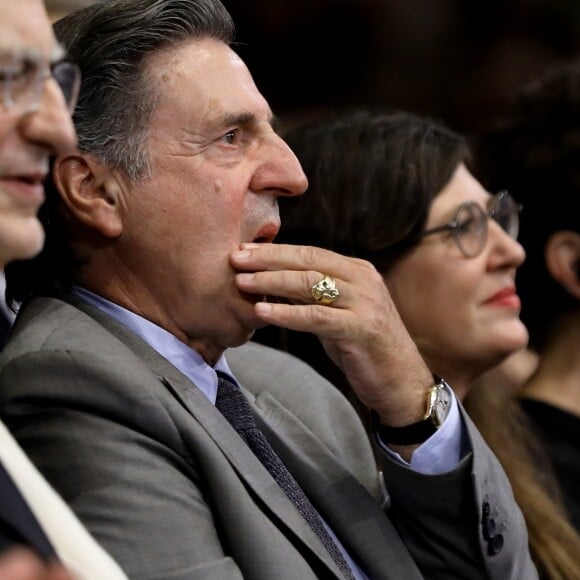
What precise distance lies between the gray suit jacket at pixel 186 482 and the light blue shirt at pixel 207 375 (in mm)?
31

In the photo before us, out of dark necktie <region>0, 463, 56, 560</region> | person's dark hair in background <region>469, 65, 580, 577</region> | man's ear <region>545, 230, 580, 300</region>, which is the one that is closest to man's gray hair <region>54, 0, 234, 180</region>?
dark necktie <region>0, 463, 56, 560</region>

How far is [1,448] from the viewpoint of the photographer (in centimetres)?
Answer: 162

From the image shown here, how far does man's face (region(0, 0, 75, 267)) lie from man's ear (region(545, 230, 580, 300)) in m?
1.92

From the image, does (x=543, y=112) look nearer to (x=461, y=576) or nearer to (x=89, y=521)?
(x=461, y=576)

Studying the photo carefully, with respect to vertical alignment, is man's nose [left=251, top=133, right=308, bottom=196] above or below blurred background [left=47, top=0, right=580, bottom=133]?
above

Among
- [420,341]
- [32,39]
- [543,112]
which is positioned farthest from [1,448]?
[543,112]

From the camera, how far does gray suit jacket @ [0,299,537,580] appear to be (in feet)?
6.04

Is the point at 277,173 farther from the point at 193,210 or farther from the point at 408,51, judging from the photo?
the point at 408,51

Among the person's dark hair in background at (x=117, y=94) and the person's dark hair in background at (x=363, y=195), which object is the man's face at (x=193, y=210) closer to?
the person's dark hair in background at (x=117, y=94)

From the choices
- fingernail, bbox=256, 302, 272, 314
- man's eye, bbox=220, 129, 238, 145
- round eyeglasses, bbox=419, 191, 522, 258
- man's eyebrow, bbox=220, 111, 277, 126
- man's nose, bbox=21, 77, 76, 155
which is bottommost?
round eyeglasses, bbox=419, 191, 522, 258

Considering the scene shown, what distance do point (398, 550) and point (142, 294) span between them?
2.20ft

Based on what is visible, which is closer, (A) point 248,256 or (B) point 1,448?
(B) point 1,448

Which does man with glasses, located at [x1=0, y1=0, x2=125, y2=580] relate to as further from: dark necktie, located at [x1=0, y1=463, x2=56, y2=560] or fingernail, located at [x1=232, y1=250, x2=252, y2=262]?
fingernail, located at [x1=232, y1=250, x2=252, y2=262]

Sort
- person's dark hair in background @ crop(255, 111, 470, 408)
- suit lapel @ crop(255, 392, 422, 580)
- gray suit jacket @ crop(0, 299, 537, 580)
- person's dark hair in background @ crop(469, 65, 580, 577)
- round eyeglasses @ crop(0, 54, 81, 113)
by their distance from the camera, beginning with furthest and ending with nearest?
person's dark hair in background @ crop(469, 65, 580, 577)
person's dark hair in background @ crop(255, 111, 470, 408)
suit lapel @ crop(255, 392, 422, 580)
gray suit jacket @ crop(0, 299, 537, 580)
round eyeglasses @ crop(0, 54, 81, 113)
